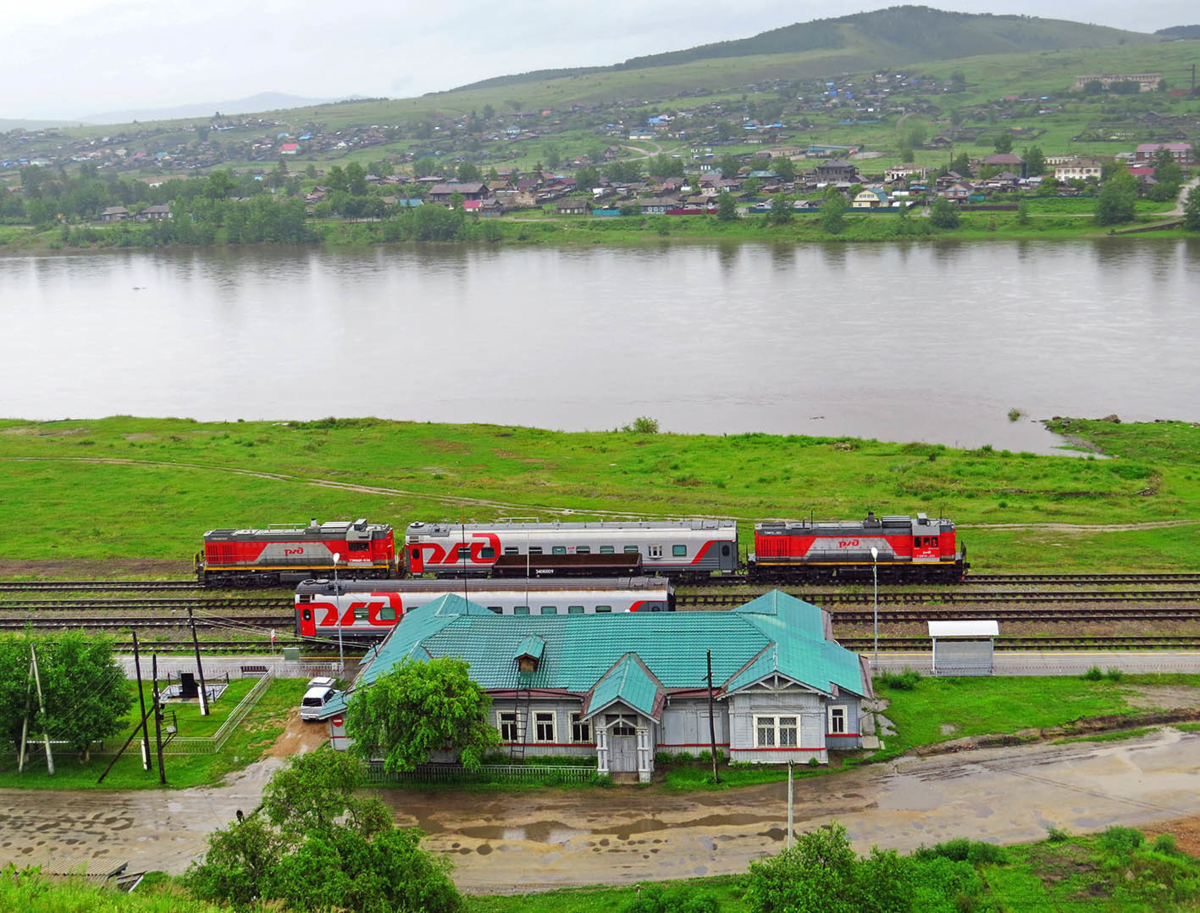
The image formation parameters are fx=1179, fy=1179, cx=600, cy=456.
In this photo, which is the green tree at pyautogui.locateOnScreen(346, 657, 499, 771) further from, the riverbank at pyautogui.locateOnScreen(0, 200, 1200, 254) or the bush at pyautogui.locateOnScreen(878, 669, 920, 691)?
the riverbank at pyautogui.locateOnScreen(0, 200, 1200, 254)

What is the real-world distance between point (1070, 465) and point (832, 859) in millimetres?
43197

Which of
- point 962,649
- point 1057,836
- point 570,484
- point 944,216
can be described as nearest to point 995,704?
point 962,649

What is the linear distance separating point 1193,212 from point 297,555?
123 meters

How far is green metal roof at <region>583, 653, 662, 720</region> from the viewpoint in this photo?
1134 inches

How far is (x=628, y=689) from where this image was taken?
1152 inches

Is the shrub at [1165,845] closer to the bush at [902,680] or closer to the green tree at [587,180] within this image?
the bush at [902,680]

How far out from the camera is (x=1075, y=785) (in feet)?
91.3

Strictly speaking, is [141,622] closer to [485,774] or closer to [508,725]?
[508,725]

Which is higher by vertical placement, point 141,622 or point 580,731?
point 580,731

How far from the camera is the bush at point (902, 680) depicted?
3364 centimetres

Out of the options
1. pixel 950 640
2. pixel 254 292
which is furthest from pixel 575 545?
pixel 254 292

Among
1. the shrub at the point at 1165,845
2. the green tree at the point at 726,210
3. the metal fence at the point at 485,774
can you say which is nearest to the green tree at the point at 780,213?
the green tree at the point at 726,210

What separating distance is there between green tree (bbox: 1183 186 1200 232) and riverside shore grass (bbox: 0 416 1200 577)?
258ft

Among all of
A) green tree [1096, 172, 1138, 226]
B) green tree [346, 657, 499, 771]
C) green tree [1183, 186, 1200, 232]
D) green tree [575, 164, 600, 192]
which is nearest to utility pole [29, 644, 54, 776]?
green tree [346, 657, 499, 771]
